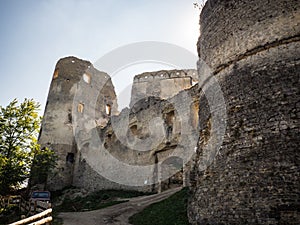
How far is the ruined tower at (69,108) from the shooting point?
24.0 m

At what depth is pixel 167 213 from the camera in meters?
8.99

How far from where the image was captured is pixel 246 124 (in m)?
5.98

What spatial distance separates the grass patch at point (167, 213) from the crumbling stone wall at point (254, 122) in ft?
5.84

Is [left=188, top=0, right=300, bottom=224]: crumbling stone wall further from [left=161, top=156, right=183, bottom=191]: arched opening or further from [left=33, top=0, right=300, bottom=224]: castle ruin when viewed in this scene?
[left=161, top=156, right=183, bottom=191]: arched opening

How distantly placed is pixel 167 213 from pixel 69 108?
64.9ft

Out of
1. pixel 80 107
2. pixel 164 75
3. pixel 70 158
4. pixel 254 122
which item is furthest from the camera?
pixel 164 75

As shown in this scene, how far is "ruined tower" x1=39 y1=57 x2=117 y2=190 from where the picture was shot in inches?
945

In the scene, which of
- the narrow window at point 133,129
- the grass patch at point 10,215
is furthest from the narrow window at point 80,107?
the grass patch at point 10,215

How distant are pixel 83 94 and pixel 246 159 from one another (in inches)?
970

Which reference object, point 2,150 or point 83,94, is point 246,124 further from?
point 83,94

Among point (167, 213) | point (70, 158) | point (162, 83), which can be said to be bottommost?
point (167, 213)

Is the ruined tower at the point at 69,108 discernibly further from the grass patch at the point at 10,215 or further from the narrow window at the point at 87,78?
the grass patch at the point at 10,215

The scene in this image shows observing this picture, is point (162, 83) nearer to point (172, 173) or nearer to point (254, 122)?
point (172, 173)

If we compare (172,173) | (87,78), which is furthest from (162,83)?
(172,173)
